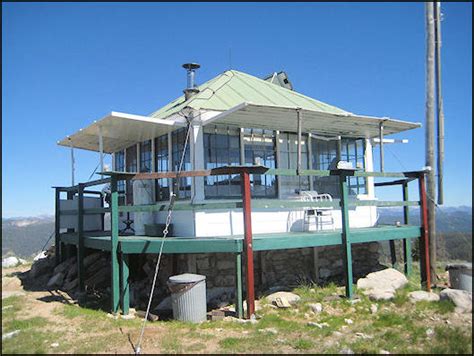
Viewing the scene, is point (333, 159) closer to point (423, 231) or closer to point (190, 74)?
point (423, 231)

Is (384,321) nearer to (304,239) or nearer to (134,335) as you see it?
(304,239)

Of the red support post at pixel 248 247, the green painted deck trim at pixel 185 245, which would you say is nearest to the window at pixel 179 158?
the green painted deck trim at pixel 185 245

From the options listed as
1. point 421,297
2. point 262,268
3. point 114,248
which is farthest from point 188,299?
point 421,297

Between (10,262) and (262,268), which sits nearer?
(262,268)

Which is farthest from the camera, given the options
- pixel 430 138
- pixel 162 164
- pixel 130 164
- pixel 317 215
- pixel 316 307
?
pixel 130 164

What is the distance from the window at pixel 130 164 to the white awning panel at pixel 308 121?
12.0ft

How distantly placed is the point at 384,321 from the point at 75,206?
8.42 metres

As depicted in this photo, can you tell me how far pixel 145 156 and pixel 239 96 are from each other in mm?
3067

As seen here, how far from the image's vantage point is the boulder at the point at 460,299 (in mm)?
7028

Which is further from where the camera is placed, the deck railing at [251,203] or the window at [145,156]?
the window at [145,156]

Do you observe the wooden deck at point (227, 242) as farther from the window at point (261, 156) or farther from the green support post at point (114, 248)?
the window at point (261, 156)

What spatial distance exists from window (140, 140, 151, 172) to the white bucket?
71 centimetres

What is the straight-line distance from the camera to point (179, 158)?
9.84 m

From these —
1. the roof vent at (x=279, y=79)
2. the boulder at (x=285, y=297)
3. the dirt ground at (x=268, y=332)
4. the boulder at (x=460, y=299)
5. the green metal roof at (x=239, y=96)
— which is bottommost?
the dirt ground at (x=268, y=332)
